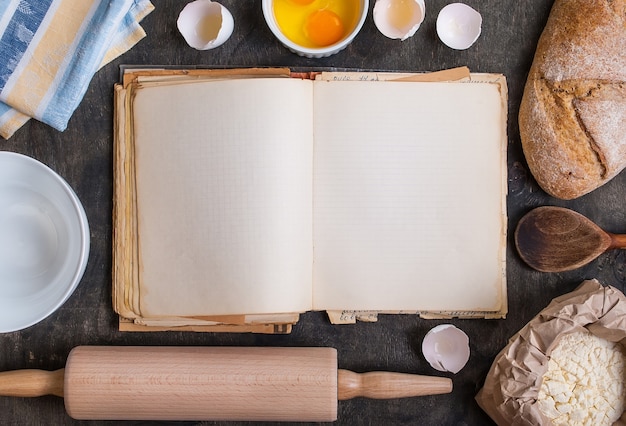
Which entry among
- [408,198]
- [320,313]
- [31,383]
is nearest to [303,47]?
[408,198]

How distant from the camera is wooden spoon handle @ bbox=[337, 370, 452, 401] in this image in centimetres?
82

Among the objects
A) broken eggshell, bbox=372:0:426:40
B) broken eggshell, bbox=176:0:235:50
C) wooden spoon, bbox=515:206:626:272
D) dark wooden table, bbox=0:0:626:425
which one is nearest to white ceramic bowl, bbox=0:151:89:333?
dark wooden table, bbox=0:0:626:425

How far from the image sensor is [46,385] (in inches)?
32.6

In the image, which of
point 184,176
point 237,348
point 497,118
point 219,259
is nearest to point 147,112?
point 184,176

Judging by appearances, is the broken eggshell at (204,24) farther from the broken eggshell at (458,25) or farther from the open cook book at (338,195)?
the broken eggshell at (458,25)

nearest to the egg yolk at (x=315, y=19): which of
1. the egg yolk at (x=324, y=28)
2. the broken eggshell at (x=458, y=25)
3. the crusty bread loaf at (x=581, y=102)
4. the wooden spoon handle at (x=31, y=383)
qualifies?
the egg yolk at (x=324, y=28)

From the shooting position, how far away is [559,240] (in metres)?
0.86

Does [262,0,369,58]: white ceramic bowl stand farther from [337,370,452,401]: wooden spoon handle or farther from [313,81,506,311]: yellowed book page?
[337,370,452,401]: wooden spoon handle

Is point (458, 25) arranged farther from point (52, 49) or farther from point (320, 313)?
point (52, 49)

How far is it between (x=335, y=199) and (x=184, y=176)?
0.22 meters

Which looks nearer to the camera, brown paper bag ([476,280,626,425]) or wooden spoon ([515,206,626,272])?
brown paper bag ([476,280,626,425])

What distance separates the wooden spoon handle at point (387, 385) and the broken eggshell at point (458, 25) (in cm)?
49

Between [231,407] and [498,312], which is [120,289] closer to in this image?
[231,407]

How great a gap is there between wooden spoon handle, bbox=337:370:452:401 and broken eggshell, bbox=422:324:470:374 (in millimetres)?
31
